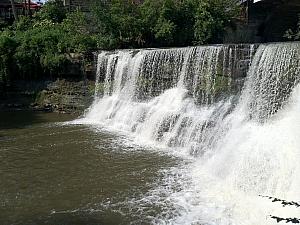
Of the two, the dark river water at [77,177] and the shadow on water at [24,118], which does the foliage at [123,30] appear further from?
the dark river water at [77,177]

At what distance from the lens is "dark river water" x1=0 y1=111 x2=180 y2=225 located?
25.5ft

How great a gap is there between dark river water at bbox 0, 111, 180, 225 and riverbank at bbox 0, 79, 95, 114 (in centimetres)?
330

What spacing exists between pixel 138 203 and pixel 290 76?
5.27 meters

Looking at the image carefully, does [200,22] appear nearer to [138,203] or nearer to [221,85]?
[221,85]

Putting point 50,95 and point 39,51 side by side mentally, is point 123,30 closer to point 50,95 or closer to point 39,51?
point 39,51

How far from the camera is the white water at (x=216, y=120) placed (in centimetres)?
809

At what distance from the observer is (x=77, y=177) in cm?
971

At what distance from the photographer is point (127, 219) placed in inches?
296

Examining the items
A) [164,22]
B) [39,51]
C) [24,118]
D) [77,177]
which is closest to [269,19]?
[164,22]

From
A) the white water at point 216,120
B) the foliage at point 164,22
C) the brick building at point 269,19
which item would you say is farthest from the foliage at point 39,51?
the brick building at point 269,19

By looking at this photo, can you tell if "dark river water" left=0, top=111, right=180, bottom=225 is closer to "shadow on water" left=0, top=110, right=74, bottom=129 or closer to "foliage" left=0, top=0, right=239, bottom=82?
"shadow on water" left=0, top=110, right=74, bottom=129

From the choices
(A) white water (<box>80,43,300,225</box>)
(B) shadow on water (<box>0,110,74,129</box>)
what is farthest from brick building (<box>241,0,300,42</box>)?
(B) shadow on water (<box>0,110,74,129</box>)

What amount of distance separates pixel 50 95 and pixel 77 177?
9087 mm

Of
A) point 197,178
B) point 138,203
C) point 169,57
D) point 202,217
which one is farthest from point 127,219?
point 169,57
